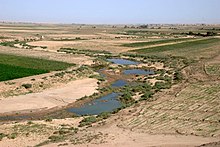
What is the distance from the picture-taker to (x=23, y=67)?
4341cm

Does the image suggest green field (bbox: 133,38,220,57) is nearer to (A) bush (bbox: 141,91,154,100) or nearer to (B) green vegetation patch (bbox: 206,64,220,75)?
(B) green vegetation patch (bbox: 206,64,220,75)

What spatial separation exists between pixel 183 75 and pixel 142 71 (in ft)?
25.8

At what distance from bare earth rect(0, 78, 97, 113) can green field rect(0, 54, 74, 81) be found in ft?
20.2

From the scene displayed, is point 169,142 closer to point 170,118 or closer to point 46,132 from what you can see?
point 170,118

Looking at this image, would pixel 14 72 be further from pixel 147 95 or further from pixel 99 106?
pixel 147 95

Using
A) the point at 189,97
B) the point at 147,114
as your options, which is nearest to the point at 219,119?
the point at 147,114

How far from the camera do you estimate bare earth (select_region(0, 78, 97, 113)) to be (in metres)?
26.8

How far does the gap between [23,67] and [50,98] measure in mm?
15592

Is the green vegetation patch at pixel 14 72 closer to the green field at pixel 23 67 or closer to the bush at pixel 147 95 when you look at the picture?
the green field at pixel 23 67

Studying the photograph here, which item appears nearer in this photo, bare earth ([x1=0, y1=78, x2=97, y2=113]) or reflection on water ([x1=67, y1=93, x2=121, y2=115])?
reflection on water ([x1=67, y1=93, x2=121, y2=115])

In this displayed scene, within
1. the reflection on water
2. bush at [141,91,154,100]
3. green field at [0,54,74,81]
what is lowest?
the reflection on water

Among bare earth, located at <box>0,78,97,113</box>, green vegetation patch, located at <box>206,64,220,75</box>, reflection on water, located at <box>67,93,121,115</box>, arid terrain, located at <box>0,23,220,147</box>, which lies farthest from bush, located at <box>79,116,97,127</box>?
green vegetation patch, located at <box>206,64,220,75</box>

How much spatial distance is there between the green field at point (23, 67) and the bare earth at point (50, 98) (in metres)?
6.16

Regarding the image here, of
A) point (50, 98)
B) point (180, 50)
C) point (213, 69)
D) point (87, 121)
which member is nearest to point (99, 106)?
point (50, 98)
